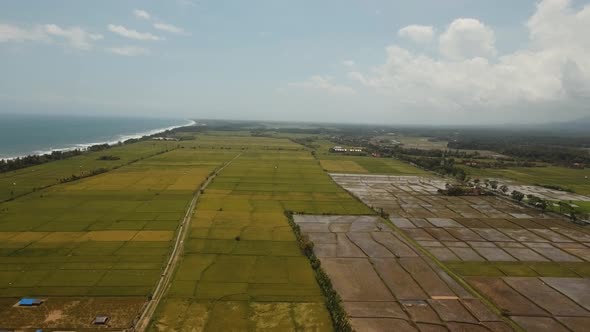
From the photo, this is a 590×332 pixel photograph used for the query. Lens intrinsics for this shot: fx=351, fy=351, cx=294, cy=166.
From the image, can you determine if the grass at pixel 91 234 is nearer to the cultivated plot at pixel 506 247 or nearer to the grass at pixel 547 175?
the cultivated plot at pixel 506 247

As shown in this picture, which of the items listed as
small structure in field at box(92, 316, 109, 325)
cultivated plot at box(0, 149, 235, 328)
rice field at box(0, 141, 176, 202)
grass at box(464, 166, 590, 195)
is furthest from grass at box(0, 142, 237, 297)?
grass at box(464, 166, 590, 195)

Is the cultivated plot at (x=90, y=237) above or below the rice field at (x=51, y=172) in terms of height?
below

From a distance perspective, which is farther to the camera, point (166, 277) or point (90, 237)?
point (90, 237)

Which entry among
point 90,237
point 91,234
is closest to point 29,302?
point 90,237

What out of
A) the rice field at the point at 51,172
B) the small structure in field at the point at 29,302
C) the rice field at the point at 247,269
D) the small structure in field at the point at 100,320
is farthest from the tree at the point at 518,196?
the rice field at the point at 51,172

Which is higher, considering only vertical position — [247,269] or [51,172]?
[51,172]

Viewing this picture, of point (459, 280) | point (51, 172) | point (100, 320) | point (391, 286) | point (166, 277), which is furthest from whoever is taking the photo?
point (51, 172)

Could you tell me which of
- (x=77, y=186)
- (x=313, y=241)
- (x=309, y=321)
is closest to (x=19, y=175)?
(x=77, y=186)

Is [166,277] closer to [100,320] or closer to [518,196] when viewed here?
[100,320]

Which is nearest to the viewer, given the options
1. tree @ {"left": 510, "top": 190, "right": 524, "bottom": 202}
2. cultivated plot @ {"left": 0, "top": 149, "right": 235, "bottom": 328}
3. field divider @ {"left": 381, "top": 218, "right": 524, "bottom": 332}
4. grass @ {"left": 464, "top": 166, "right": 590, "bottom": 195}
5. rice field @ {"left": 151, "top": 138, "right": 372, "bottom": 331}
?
rice field @ {"left": 151, "top": 138, "right": 372, "bottom": 331}

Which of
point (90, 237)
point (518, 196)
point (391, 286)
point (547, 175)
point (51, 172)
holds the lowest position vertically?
point (391, 286)

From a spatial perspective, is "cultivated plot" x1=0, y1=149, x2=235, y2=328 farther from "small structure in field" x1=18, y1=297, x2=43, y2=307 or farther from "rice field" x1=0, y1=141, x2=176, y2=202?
"rice field" x1=0, y1=141, x2=176, y2=202

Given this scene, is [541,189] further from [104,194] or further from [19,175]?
[19,175]
